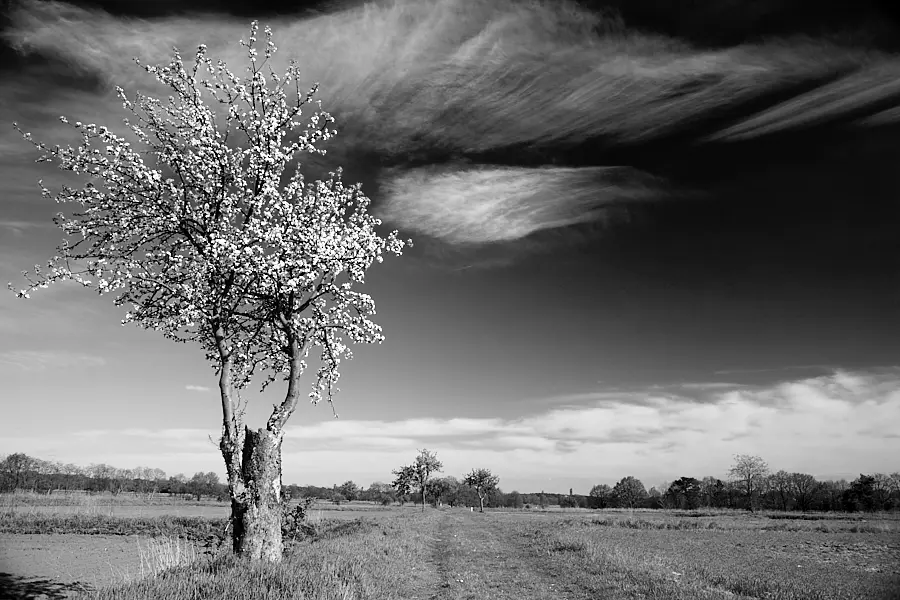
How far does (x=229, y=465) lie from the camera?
44.6 feet

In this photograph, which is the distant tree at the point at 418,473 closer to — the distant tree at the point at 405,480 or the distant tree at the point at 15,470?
the distant tree at the point at 405,480

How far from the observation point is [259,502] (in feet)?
43.7

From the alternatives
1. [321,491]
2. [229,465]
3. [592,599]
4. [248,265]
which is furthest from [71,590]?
[321,491]

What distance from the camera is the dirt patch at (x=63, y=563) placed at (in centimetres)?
1975

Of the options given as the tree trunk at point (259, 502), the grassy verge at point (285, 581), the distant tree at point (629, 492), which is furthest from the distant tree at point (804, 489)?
the tree trunk at point (259, 502)

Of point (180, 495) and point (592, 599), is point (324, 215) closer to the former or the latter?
point (592, 599)

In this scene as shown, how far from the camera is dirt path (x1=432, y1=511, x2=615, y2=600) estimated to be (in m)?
14.6

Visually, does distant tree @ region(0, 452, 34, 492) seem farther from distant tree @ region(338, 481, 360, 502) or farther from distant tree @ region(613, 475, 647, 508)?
distant tree @ region(613, 475, 647, 508)

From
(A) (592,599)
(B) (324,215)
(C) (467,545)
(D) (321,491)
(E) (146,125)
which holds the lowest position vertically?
(D) (321,491)

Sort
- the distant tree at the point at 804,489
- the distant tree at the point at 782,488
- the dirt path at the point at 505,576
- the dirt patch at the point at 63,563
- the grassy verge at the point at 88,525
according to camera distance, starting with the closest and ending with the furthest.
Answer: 1. the dirt path at the point at 505,576
2. the dirt patch at the point at 63,563
3. the grassy verge at the point at 88,525
4. the distant tree at the point at 804,489
5. the distant tree at the point at 782,488

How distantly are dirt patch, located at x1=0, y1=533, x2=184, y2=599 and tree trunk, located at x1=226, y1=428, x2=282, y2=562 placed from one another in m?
2.50

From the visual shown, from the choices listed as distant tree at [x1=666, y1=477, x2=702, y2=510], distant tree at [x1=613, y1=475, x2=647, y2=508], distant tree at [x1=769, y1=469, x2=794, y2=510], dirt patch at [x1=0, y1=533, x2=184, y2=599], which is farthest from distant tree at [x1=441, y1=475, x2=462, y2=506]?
dirt patch at [x1=0, y1=533, x2=184, y2=599]

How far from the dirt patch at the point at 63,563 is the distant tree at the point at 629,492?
143 metres

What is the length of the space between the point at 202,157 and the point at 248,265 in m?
3.49
